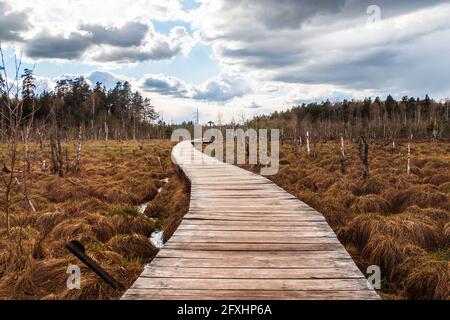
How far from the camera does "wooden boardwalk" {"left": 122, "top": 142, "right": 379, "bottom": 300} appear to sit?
10.4ft

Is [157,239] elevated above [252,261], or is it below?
below

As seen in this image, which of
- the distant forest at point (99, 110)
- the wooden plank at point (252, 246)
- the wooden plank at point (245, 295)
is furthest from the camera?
the distant forest at point (99, 110)

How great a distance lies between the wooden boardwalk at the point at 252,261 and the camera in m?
3.17

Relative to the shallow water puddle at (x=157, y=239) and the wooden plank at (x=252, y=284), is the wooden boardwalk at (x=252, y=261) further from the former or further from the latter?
the shallow water puddle at (x=157, y=239)

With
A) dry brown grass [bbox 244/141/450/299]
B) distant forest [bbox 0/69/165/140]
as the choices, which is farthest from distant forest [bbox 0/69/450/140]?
dry brown grass [bbox 244/141/450/299]

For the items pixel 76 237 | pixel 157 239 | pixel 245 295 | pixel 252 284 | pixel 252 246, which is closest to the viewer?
pixel 245 295

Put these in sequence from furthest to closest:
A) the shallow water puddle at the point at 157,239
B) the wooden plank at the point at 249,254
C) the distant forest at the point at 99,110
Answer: the distant forest at the point at 99,110 < the shallow water puddle at the point at 157,239 < the wooden plank at the point at 249,254

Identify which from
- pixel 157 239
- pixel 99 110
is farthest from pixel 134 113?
pixel 157 239

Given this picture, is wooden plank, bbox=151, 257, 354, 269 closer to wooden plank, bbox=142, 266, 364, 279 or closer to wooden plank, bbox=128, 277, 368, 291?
wooden plank, bbox=142, 266, 364, 279

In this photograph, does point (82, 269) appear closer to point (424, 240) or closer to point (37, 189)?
point (424, 240)

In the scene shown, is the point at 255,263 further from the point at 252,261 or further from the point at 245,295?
the point at 245,295

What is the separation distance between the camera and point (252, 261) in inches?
154

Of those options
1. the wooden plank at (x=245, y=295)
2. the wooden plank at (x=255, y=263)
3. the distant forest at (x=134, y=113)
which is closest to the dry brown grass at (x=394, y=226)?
the wooden plank at (x=255, y=263)
